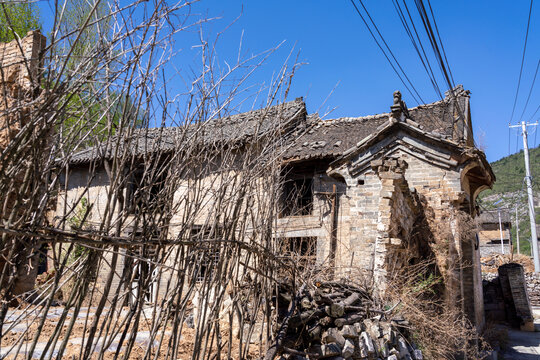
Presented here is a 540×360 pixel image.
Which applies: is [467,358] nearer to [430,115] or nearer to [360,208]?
Answer: [360,208]

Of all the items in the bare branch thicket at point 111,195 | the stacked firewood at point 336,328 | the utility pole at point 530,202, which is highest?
the utility pole at point 530,202

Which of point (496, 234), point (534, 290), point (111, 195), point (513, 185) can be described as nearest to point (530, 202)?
point (534, 290)

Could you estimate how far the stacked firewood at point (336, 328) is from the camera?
14.9 ft

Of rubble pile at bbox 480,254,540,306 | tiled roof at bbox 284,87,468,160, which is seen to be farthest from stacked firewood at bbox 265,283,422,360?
rubble pile at bbox 480,254,540,306

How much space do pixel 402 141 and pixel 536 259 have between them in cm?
1662

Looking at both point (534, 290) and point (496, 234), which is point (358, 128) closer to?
point (534, 290)

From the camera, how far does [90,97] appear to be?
2.21 m

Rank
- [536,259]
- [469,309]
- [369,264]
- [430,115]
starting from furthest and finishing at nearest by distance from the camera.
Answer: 1. [536,259]
2. [430,115]
3. [469,309]
4. [369,264]

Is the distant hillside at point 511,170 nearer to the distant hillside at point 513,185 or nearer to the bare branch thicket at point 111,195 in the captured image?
the distant hillside at point 513,185

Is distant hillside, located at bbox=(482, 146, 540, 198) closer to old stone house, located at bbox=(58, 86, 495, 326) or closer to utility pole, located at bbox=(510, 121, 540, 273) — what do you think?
utility pole, located at bbox=(510, 121, 540, 273)

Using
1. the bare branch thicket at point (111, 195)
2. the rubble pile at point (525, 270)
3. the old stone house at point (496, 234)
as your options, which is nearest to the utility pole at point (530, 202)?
the rubble pile at point (525, 270)

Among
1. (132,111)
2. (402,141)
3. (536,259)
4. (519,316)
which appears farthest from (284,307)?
(536,259)

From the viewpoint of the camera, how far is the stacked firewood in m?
4.55

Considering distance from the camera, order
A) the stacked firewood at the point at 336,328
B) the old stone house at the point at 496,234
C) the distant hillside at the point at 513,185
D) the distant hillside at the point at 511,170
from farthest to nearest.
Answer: the distant hillside at the point at 511,170 < the distant hillside at the point at 513,185 < the old stone house at the point at 496,234 < the stacked firewood at the point at 336,328
